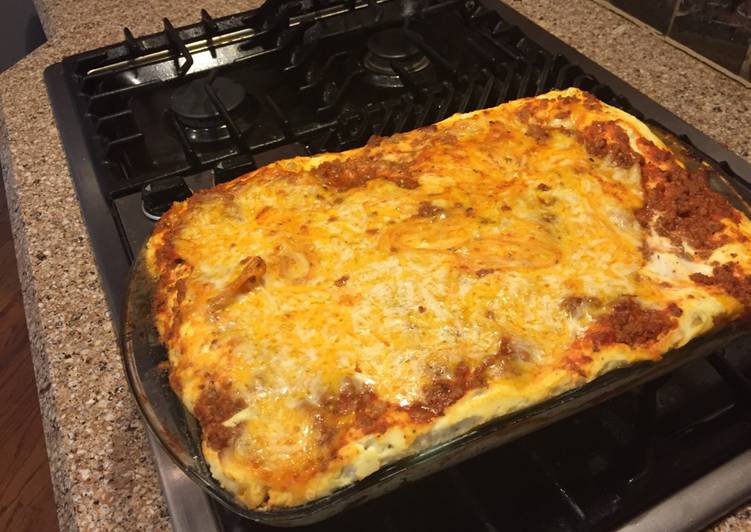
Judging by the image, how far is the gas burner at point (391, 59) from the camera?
1.45 m

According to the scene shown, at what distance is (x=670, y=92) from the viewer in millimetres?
1426

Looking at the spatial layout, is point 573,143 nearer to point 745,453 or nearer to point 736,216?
point 736,216

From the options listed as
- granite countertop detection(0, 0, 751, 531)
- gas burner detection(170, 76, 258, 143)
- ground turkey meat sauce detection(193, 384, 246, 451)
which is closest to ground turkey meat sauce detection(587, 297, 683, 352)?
granite countertop detection(0, 0, 751, 531)

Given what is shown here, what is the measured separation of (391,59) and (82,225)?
2.32ft

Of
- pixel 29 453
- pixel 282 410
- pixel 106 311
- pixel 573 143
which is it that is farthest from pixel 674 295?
pixel 29 453

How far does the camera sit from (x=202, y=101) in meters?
1.35

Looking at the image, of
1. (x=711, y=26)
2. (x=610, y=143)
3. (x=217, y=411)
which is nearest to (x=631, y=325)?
(x=610, y=143)

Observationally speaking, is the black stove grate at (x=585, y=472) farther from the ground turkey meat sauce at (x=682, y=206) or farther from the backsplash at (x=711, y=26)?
the backsplash at (x=711, y=26)

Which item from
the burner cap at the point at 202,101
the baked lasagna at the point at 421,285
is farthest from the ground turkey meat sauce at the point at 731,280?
the burner cap at the point at 202,101

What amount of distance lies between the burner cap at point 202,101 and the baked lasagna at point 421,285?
446 millimetres

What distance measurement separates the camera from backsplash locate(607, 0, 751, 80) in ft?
4.57

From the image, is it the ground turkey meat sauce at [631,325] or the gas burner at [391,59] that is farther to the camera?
the gas burner at [391,59]

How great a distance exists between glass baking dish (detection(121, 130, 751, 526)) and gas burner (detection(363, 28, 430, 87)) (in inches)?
31.8

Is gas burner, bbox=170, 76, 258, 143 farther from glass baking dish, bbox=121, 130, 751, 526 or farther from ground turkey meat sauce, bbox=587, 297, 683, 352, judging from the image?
ground turkey meat sauce, bbox=587, 297, 683, 352
